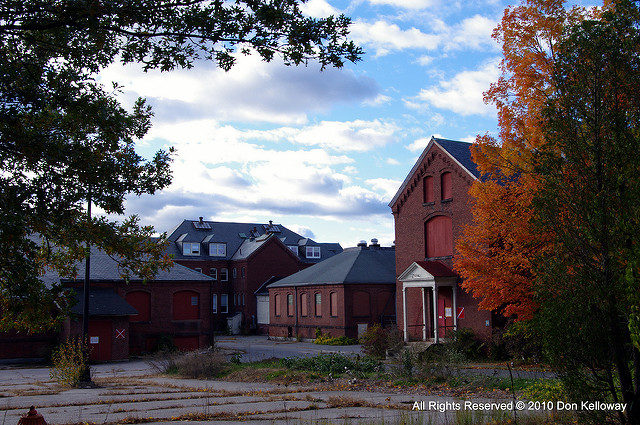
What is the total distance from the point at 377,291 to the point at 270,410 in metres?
33.5

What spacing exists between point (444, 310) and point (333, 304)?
16.2m

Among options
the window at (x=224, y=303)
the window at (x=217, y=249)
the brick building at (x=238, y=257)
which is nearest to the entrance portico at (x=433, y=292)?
the brick building at (x=238, y=257)

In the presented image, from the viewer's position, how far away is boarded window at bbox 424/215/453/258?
31188 mm

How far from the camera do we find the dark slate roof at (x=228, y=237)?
66.2m

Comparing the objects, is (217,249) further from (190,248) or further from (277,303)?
(277,303)

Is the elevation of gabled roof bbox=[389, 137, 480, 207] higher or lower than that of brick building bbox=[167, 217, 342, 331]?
higher

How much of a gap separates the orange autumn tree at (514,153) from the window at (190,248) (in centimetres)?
4777

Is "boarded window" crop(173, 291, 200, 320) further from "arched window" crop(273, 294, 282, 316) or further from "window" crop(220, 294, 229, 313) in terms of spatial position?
"window" crop(220, 294, 229, 313)

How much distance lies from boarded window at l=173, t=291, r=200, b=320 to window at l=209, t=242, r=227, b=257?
2614 centimetres

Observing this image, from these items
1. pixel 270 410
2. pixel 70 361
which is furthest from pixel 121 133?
pixel 70 361

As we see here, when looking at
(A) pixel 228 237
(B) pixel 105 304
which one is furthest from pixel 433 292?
(A) pixel 228 237

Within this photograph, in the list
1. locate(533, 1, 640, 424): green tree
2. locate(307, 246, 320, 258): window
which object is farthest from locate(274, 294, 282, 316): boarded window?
locate(533, 1, 640, 424): green tree

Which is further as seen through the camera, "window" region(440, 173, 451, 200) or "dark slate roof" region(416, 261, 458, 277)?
"window" region(440, 173, 451, 200)

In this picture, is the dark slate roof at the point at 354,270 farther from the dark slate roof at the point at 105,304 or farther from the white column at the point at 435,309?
the dark slate roof at the point at 105,304
